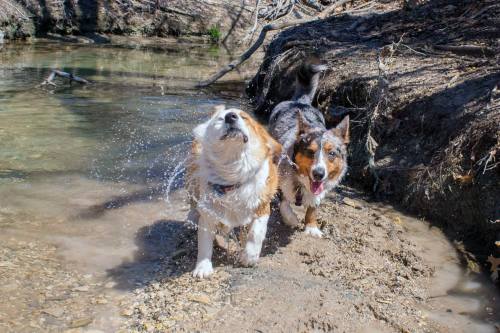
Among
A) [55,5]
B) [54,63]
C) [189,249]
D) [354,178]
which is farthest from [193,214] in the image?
[55,5]

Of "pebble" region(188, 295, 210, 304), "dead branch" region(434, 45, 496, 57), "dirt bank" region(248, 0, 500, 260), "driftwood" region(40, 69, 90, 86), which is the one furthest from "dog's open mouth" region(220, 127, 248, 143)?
"driftwood" region(40, 69, 90, 86)

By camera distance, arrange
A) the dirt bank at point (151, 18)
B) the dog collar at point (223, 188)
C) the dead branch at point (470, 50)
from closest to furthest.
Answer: the dog collar at point (223, 188) → the dead branch at point (470, 50) → the dirt bank at point (151, 18)

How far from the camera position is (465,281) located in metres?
4.10

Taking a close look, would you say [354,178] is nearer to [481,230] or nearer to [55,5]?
[481,230]

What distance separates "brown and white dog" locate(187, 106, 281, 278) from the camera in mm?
3690

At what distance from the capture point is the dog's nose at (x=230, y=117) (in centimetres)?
351

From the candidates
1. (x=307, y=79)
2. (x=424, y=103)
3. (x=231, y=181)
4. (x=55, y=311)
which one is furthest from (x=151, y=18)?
(x=55, y=311)

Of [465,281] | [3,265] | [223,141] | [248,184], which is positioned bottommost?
[3,265]

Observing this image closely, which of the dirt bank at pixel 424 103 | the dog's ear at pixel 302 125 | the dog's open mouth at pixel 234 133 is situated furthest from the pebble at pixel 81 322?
the dirt bank at pixel 424 103

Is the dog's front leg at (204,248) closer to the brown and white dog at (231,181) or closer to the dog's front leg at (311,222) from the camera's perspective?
the brown and white dog at (231,181)

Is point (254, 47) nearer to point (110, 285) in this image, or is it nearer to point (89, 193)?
point (89, 193)

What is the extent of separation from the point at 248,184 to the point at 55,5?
15435 mm

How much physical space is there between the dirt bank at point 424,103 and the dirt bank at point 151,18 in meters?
9.91

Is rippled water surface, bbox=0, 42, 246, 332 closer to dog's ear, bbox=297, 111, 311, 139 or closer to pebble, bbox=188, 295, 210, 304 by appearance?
pebble, bbox=188, 295, 210, 304
